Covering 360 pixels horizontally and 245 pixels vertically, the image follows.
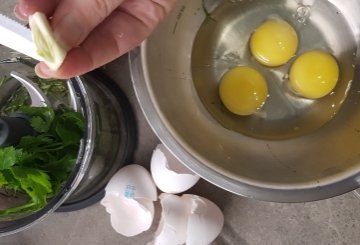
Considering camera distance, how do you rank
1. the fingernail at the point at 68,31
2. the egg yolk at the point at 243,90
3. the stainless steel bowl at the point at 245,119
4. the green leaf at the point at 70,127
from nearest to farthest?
the fingernail at the point at 68,31, the stainless steel bowl at the point at 245,119, the green leaf at the point at 70,127, the egg yolk at the point at 243,90

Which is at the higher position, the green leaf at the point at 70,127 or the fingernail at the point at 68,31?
the fingernail at the point at 68,31

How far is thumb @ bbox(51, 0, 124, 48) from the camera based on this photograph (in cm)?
66

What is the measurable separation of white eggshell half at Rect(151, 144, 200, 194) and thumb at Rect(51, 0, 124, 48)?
1.16 ft

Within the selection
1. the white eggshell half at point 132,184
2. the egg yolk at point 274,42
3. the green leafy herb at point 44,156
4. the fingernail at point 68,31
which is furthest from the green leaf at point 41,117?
the egg yolk at point 274,42

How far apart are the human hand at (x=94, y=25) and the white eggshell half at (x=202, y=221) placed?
381 mm

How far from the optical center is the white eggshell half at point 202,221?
3.13ft

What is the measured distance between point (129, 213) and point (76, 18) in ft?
1.55

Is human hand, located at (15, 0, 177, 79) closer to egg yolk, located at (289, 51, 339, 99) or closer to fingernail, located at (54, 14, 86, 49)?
fingernail, located at (54, 14, 86, 49)

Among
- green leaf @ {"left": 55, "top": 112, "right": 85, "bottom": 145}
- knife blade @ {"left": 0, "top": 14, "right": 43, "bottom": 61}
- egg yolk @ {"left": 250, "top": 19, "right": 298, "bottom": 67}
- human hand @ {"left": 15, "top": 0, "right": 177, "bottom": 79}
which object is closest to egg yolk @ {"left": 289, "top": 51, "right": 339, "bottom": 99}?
egg yolk @ {"left": 250, "top": 19, "right": 298, "bottom": 67}

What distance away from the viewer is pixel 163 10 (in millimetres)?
837

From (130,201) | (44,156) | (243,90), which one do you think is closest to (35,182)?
(44,156)

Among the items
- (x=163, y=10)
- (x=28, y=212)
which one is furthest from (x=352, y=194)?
(x=28, y=212)

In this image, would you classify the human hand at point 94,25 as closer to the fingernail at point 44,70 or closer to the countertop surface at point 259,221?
the fingernail at point 44,70

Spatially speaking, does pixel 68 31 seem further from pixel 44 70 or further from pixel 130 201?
pixel 130 201
